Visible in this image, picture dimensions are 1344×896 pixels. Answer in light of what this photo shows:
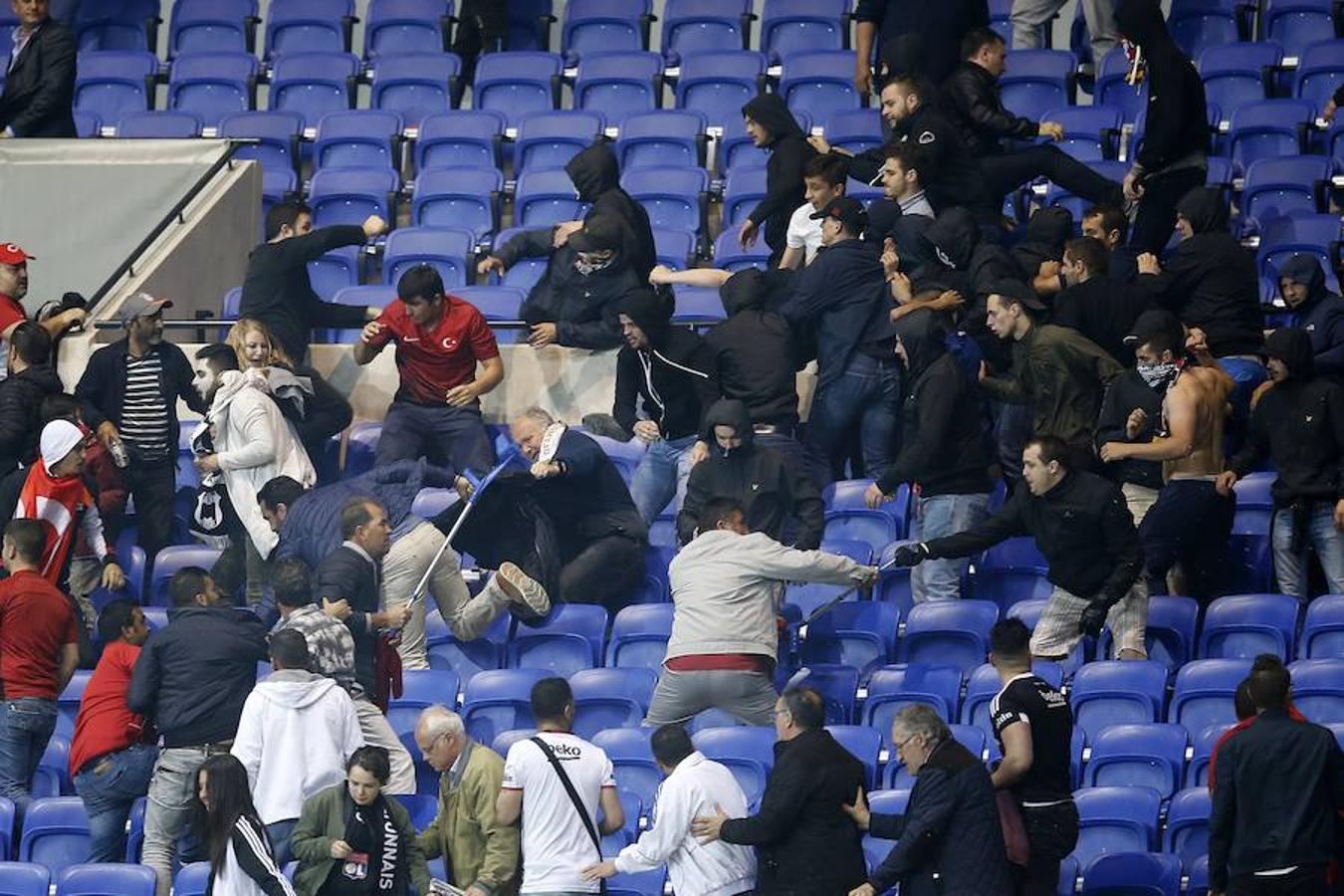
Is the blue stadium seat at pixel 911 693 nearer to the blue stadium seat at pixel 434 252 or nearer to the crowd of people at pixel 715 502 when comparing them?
the crowd of people at pixel 715 502

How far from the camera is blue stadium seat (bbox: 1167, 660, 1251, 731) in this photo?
10.2 meters

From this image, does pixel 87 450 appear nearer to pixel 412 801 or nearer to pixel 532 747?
pixel 412 801

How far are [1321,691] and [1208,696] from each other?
443 mm

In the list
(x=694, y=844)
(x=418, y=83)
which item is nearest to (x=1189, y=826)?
(x=694, y=844)

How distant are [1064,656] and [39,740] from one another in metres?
4.27

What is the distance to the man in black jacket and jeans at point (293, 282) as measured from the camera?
1256 cm

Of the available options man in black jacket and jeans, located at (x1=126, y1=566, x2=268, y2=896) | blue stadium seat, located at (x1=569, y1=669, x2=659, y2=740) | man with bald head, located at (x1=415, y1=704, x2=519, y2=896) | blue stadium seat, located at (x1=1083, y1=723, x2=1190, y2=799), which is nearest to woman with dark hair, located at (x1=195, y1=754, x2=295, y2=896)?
man with bald head, located at (x1=415, y1=704, x2=519, y2=896)

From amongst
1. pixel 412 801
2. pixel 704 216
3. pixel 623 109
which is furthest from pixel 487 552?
pixel 623 109

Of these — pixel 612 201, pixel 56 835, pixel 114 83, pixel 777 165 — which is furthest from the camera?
pixel 114 83

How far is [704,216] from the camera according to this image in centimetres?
1454

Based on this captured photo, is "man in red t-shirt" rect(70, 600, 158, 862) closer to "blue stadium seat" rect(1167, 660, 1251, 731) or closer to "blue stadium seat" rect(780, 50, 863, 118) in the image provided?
"blue stadium seat" rect(1167, 660, 1251, 731)

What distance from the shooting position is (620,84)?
1591 centimetres

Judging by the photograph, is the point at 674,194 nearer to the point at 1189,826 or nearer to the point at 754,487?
the point at 754,487

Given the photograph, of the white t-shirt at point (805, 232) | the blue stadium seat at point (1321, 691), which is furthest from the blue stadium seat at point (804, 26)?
the blue stadium seat at point (1321, 691)
